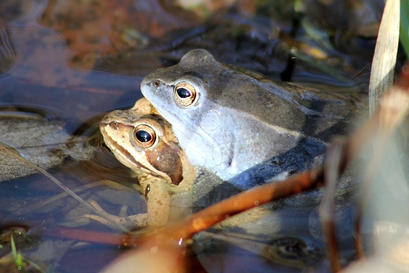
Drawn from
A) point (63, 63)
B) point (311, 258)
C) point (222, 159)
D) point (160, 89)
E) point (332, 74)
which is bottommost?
point (311, 258)

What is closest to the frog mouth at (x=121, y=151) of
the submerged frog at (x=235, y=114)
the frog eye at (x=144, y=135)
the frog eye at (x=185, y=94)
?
the frog eye at (x=144, y=135)

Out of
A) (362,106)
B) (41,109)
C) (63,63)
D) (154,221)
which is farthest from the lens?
(63,63)

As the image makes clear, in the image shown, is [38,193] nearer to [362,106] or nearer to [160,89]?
[160,89]

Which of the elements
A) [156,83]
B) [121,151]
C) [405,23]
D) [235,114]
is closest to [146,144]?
[121,151]

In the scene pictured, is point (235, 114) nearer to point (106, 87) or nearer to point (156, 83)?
point (156, 83)

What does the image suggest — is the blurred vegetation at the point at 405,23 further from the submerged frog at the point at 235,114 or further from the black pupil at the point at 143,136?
the black pupil at the point at 143,136

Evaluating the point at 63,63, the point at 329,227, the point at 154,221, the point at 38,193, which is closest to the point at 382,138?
the point at 329,227
